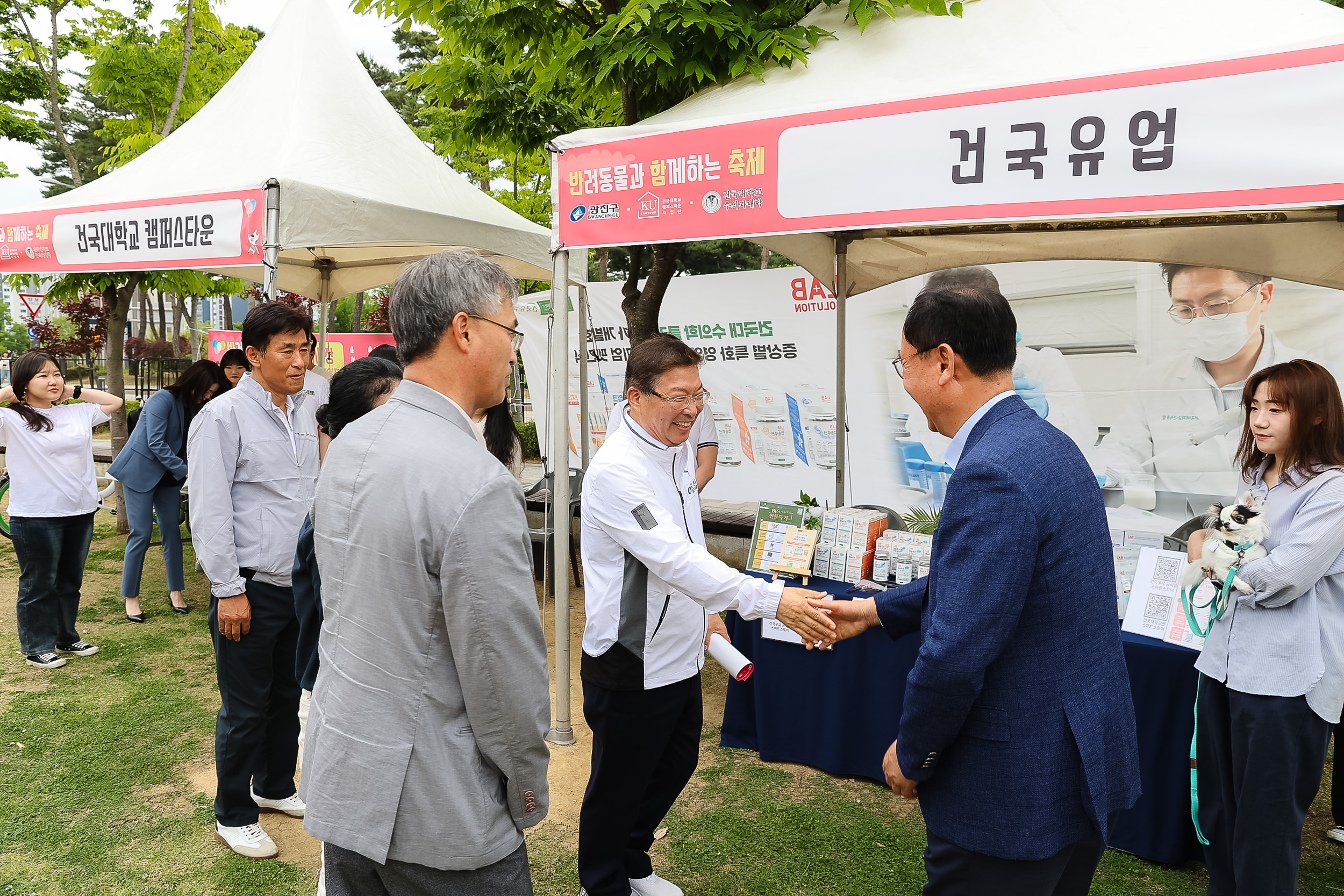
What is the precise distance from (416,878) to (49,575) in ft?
15.4

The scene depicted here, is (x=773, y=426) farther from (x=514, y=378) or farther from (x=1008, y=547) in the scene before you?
(x=514, y=378)

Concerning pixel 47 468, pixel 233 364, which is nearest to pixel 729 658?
pixel 233 364

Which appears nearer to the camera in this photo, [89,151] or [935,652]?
[935,652]

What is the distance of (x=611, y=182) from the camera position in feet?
10.9

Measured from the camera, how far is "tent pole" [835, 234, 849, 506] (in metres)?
4.37

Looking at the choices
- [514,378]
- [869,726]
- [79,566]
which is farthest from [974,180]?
[514,378]

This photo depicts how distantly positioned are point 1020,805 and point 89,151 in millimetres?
33652

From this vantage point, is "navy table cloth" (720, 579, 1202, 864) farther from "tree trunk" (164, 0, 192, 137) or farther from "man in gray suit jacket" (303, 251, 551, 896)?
"tree trunk" (164, 0, 192, 137)

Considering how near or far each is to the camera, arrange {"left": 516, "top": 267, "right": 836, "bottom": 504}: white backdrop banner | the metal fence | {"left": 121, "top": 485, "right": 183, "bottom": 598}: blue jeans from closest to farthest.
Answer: {"left": 121, "top": 485, "right": 183, "bottom": 598}: blue jeans < {"left": 516, "top": 267, "right": 836, "bottom": 504}: white backdrop banner < the metal fence

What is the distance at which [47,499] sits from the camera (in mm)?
4844

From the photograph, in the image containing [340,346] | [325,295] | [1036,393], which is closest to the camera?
[1036,393]

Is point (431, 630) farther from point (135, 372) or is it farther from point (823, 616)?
point (135, 372)

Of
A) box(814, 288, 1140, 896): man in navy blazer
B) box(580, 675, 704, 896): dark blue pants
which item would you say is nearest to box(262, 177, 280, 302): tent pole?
box(580, 675, 704, 896): dark blue pants

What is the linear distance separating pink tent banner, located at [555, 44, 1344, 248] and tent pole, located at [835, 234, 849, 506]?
4.66ft
